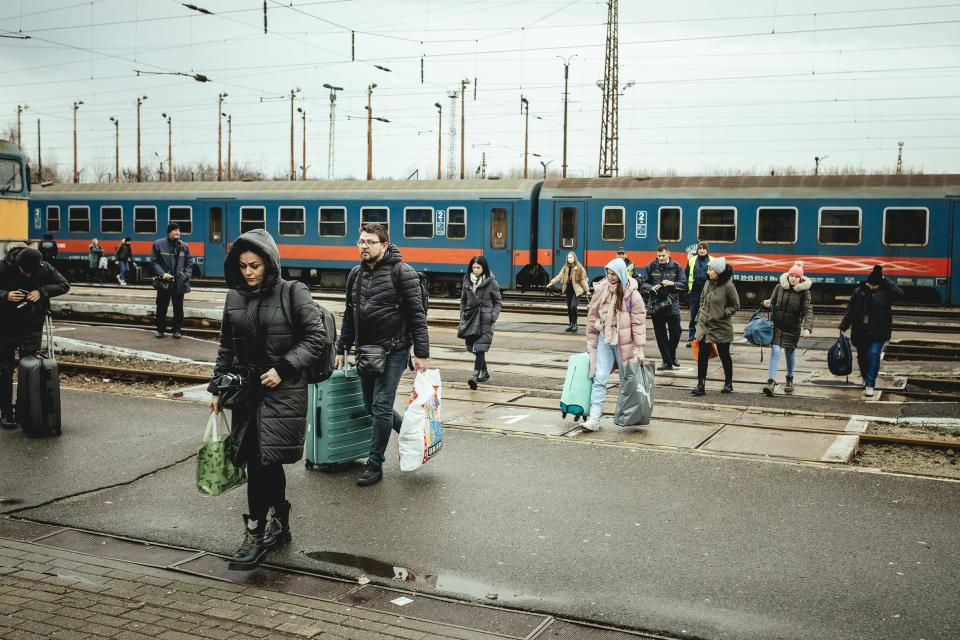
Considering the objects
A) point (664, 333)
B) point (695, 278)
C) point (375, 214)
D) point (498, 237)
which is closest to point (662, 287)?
point (664, 333)

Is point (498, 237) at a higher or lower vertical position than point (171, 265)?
higher

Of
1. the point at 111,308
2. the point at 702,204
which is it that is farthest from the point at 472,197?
the point at 111,308

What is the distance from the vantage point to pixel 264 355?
5.36 meters

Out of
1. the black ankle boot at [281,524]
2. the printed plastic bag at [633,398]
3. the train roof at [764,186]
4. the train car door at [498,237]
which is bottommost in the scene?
the black ankle boot at [281,524]

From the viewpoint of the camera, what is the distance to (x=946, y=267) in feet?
75.7

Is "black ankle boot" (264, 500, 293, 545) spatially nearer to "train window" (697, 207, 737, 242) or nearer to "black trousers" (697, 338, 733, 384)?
"black trousers" (697, 338, 733, 384)

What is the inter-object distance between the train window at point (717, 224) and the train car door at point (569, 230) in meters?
3.18

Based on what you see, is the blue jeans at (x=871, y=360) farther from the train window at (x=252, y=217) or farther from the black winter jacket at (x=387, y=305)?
the train window at (x=252, y=217)

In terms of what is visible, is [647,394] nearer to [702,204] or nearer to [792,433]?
[792,433]

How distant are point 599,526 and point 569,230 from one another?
68.5 feet

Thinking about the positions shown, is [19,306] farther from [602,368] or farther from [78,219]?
[78,219]

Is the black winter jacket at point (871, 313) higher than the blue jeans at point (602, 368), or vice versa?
the black winter jacket at point (871, 313)

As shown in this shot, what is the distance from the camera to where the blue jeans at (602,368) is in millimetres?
9008

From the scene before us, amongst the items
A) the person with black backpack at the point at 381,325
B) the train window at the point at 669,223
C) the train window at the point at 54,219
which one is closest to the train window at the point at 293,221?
the train window at the point at 54,219
